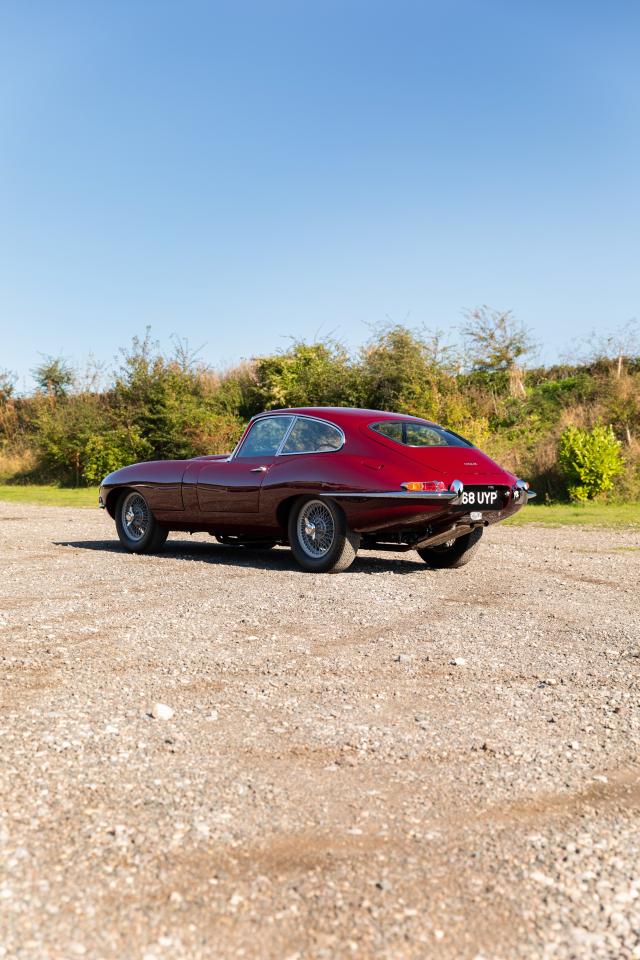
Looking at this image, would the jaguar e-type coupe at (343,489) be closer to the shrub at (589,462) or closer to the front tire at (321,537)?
the front tire at (321,537)

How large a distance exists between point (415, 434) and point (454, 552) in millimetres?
1501

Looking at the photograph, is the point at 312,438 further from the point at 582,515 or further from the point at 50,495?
the point at 50,495

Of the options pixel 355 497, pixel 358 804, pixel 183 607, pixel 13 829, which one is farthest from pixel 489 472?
pixel 13 829

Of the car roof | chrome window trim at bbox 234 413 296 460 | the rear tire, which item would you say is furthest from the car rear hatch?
chrome window trim at bbox 234 413 296 460

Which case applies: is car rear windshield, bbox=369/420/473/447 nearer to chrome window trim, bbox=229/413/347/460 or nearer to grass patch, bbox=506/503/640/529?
chrome window trim, bbox=229/413/347/460

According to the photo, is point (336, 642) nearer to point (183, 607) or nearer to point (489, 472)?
point (183, 607)

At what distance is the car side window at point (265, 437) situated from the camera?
9.51m

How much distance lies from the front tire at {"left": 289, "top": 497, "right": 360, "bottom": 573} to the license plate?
3.60 ft

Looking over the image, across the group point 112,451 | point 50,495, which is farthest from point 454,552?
point 112,451

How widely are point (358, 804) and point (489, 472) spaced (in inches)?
241

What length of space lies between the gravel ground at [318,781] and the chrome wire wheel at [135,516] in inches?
147

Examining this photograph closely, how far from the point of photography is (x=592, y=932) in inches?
90.9

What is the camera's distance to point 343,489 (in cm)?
859

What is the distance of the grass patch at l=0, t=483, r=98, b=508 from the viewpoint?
2381cm
